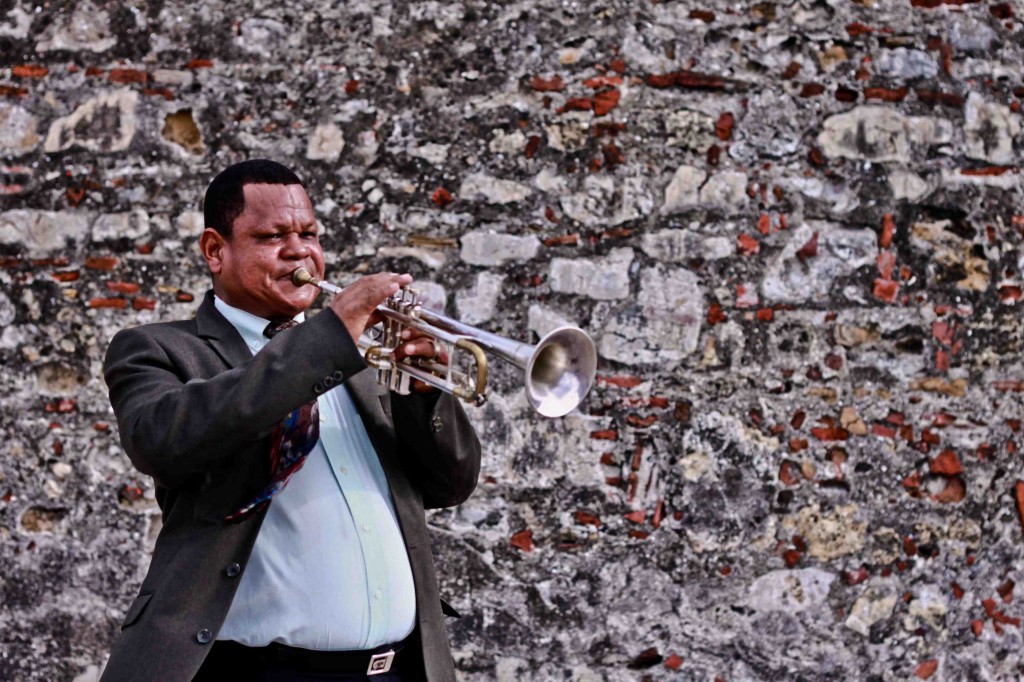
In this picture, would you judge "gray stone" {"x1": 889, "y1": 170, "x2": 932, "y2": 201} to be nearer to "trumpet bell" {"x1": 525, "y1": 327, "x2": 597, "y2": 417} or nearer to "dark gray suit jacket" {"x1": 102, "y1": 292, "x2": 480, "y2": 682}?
"trumpet bell" {"x1": 525, "y1": 327, "x2": 597, "y2": 417}

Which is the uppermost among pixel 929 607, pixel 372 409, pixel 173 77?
pixel 173 77

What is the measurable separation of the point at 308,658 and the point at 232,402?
20.5 inches

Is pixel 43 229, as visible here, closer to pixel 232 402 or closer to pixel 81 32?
pixel 81 32

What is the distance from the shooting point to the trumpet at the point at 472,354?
244 cm

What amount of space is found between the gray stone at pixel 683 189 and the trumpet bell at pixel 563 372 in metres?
1.61

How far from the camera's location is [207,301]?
8.61ft

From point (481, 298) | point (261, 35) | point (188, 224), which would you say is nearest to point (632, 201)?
point (481, 298)

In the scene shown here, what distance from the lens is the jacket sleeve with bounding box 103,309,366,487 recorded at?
85.5 inches

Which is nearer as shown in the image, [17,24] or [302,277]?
[302,277]

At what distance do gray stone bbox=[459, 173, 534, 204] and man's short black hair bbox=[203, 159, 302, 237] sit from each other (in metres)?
1.51

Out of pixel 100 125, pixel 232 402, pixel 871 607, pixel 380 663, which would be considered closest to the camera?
pixel 232 402

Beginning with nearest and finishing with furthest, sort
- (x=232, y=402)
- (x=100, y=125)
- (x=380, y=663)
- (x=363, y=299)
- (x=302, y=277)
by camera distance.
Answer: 1. (x=232, y=402)
2. (x=363, y=299)
3. (x=380, y=663)
4. (x=302, y=277)
5. (x=100, y=125)

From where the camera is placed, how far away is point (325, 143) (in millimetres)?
4145

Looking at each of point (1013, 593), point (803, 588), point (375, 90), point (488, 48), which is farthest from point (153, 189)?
point (1013, 593)
